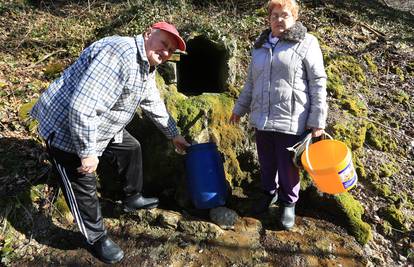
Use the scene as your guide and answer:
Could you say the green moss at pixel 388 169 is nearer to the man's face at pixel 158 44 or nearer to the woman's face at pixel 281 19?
the woman's face at pixel 281 19

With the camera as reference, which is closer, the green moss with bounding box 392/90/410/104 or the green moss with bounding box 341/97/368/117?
the green moss with bounding box 341/97/368/117

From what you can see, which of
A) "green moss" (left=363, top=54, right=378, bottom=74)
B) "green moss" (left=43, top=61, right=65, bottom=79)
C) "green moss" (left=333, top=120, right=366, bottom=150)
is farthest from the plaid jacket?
"green moss" (left=363, top=54, right=378, bottom=74)

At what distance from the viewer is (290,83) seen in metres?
3.08

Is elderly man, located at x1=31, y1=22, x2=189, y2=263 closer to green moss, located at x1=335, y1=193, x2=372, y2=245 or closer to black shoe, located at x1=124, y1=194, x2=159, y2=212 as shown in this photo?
black shoe, located at x1=124, y1=194, x2=159, y2=212

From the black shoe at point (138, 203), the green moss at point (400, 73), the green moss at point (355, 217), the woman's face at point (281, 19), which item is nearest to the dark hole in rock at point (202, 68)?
the woman's face at point (281, 19)

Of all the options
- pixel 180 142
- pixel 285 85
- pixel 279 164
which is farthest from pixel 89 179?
pixel 285 85

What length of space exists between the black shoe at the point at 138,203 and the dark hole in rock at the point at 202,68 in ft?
6.21

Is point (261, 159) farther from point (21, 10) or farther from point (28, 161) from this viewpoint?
point (21, 10)

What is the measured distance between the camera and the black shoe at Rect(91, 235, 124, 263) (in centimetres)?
325

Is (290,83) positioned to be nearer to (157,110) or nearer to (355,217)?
(157,110)

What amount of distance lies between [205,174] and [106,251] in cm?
120

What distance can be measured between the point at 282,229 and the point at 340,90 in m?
2.55

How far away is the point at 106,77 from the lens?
2.60m

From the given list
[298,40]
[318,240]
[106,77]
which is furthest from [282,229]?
[106,77]
